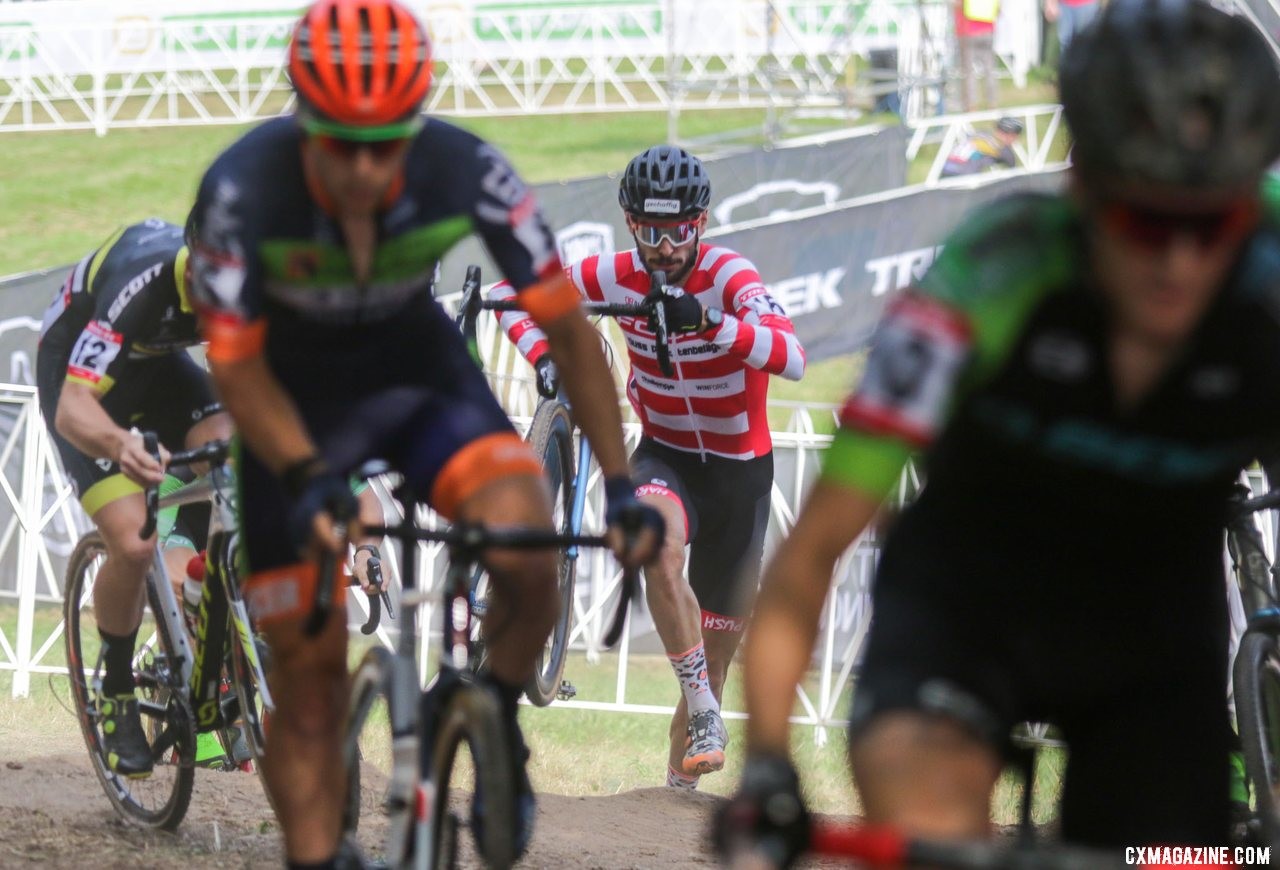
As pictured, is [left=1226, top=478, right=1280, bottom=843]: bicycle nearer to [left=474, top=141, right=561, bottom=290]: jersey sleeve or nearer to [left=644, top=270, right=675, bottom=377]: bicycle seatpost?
[left=474, top=141, right=561, bottom=290]: jersey sleeve

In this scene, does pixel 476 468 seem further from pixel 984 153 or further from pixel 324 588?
pixel 984 153

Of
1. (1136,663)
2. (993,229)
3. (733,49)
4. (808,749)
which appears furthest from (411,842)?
(733,49)

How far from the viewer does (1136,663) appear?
2.95 metres

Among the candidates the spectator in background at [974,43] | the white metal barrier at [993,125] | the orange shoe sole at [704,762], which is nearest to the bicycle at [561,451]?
the orange shoe sole at [704,762]

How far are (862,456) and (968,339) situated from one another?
0.22 metres

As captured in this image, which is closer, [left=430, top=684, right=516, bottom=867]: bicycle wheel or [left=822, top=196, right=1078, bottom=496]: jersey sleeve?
[left=822, top=196, right=1078, bottom=496]: jersey sleeve

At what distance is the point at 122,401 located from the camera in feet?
22.5

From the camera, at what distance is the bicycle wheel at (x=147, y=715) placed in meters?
6.57

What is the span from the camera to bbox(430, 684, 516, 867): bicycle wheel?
4207mm

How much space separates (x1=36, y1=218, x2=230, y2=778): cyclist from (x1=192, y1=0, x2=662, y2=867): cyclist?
158 cm

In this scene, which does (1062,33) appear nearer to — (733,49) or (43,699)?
(733,49)

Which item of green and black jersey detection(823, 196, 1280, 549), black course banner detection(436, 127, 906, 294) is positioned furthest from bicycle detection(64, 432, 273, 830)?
black course banner detection(436, 127, 906, 294)

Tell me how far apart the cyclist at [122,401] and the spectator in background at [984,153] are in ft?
56.6

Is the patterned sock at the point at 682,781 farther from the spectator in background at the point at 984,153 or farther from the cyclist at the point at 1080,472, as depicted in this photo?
the spectator in background at the point at 984,153
